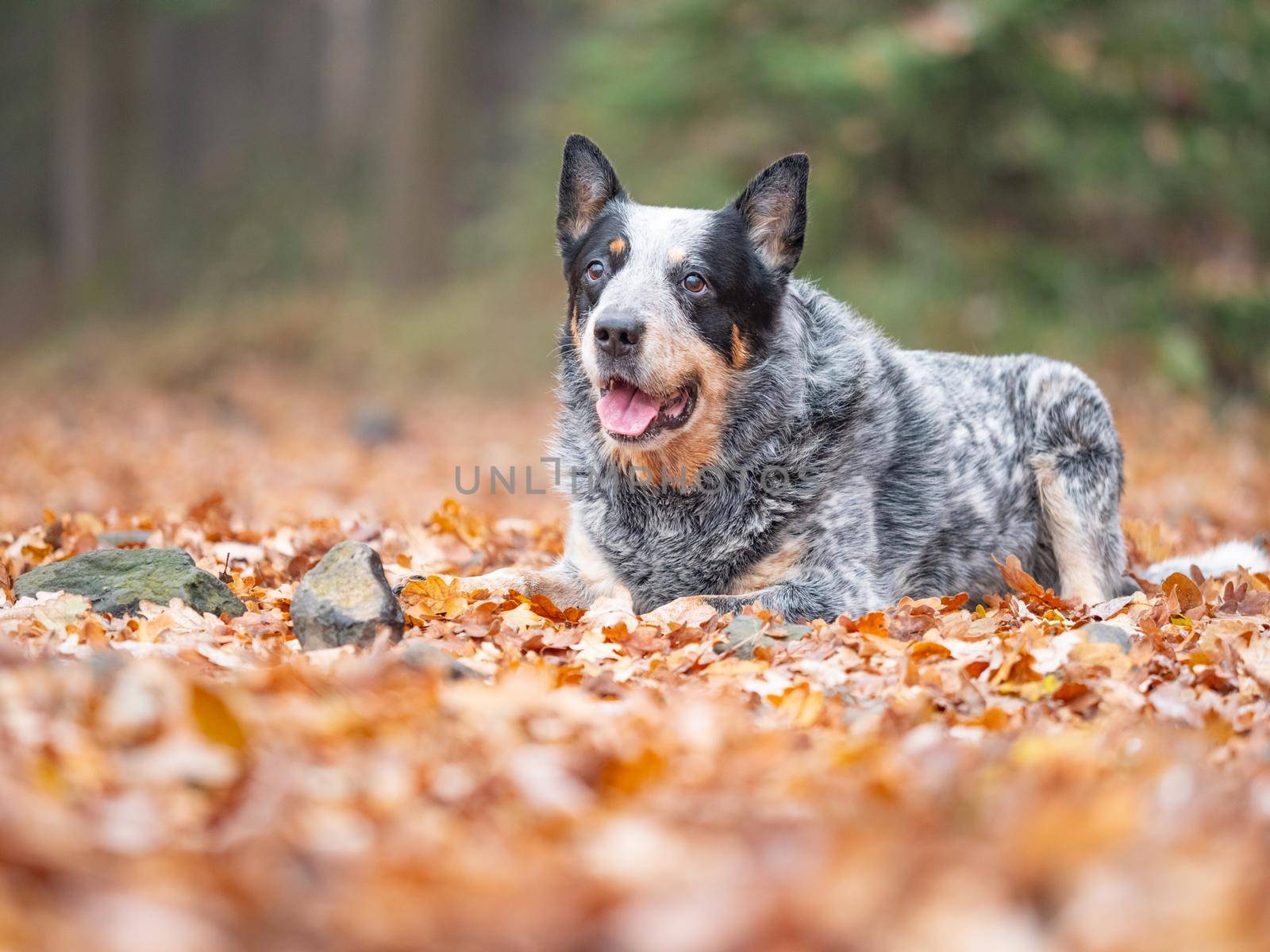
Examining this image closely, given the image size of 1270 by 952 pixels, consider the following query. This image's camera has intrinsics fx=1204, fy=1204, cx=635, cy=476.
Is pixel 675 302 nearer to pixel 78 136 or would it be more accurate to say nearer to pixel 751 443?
pixel 751 443

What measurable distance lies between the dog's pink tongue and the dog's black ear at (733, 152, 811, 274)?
816 millimetres

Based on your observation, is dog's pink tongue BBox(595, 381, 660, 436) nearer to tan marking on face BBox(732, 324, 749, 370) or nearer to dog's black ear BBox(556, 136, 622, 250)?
tan marking on face BBox(732, 324, 749, 370)

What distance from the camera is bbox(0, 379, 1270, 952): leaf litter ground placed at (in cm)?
172

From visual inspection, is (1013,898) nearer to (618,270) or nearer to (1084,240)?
(618,270)

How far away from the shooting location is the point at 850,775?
2.53 meters

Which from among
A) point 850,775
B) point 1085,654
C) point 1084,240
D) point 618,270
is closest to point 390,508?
point 618,270

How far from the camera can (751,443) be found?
4699 mm

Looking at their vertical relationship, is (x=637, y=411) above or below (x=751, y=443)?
above

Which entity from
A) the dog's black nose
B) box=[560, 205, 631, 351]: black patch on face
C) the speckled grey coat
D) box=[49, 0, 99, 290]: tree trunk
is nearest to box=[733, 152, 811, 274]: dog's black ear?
the speckled grey coat

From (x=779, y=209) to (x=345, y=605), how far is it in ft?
7.64

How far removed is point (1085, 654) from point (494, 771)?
194 cm

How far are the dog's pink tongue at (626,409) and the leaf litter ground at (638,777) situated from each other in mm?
726

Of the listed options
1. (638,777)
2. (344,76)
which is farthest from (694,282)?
(344,76)

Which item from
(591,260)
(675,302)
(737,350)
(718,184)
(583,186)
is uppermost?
(718,184)
